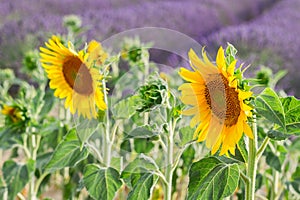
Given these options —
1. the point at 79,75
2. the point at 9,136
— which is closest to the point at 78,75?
the point at 79,75

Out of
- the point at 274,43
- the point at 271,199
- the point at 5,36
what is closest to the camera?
the point at 271,199

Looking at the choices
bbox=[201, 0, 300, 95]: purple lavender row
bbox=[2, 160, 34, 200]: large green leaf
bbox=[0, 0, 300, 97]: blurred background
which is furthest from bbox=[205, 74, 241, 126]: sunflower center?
bbox=[201, 0, 300, 95]: purple lavender row

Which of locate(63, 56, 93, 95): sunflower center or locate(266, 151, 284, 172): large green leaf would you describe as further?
locate(266, 151, 284, 172): large green leaf

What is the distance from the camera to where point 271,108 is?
0.48 m

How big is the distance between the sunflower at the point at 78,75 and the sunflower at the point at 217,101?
0.10 metres

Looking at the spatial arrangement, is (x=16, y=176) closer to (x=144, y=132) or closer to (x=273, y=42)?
(x=144, y=132)

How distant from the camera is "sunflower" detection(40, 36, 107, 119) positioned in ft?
1.84

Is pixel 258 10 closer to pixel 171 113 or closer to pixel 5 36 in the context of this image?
pixel 5 36

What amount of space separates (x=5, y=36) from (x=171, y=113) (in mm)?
2091

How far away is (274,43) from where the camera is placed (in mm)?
2393

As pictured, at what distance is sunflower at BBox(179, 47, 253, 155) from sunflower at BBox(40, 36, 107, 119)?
0.32 feet

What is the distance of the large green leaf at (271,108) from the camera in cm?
48

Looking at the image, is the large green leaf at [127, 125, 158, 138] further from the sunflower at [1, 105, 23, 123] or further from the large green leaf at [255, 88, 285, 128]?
the sunflower at [1, 105, 23, 123]

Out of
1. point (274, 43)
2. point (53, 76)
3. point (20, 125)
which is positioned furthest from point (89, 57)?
point (274, 43)
